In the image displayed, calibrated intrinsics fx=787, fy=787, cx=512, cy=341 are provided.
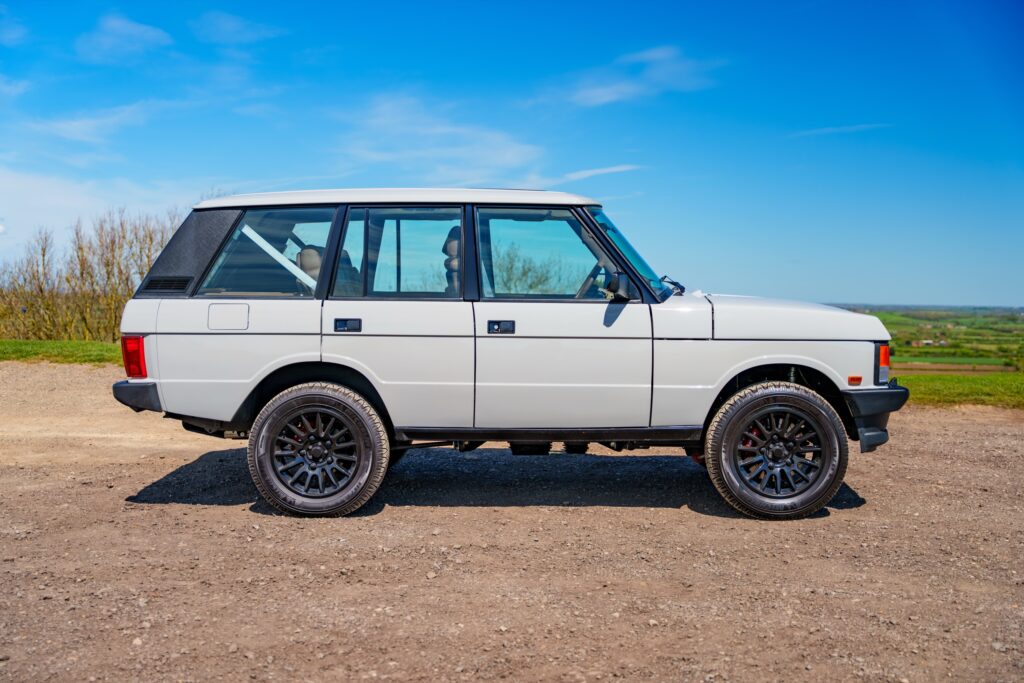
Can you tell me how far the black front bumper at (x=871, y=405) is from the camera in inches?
217

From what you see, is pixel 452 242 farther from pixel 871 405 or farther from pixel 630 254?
pixel 871 405

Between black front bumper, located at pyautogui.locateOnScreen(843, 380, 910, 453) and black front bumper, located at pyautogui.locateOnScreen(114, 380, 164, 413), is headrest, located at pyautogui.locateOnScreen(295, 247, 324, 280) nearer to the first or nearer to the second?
black front bumper, located at pyautogui.locateOnScreen(114, 380, 164, 413)

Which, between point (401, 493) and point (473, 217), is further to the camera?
A: point (401, 493)

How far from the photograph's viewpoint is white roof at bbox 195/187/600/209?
5.63 meters

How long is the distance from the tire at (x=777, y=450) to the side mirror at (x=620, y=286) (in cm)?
106

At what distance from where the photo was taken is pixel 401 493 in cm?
622

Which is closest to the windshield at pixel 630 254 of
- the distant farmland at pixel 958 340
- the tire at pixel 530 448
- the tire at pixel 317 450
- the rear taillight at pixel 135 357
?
the tire at pixel 530 448

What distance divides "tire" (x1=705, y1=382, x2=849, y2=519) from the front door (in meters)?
0.60

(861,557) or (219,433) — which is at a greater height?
(219,433)

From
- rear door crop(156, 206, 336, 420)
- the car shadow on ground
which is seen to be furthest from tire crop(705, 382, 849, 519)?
rear door crop(156, 206, 336, 420)

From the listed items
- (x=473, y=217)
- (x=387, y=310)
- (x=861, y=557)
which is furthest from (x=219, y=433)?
(x=861, y=557)

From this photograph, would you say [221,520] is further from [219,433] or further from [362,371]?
[362,371]

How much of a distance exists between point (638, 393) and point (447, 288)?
1.52 m

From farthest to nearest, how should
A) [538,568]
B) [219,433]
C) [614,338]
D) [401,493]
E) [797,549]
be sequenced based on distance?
[401,493] → [219,433] → [614,338] → [797,549] → [538,568]
